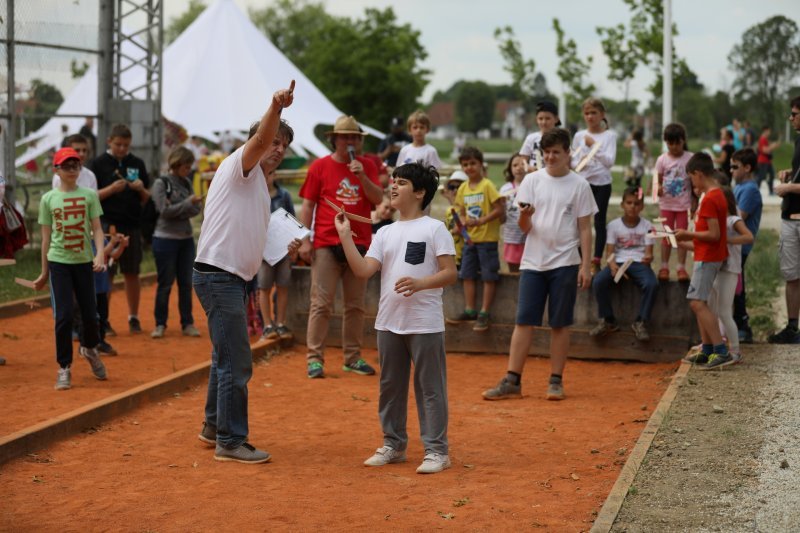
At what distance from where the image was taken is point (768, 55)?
167 feet

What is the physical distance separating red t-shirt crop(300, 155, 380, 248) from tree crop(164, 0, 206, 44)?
92.1 meters

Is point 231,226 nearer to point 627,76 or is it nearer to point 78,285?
point 78,285

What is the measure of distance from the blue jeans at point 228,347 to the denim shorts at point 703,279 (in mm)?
4260

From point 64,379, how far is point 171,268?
273cm

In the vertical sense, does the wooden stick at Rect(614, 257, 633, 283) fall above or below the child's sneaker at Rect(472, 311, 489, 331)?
above

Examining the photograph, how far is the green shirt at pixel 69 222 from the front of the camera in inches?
353

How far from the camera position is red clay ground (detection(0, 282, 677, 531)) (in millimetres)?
5836

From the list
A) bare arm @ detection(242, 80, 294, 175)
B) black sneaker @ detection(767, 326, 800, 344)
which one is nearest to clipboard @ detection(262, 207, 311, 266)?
bare arm @ detection(242, 80, 294, 175)

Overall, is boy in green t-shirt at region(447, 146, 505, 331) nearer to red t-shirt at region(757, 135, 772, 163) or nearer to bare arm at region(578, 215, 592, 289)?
bare arm at region(578, 215, 592, 289)

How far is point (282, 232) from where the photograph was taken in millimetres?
8703

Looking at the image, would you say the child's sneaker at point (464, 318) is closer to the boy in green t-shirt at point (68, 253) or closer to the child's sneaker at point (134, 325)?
the child's sneaker at point (134, 325)

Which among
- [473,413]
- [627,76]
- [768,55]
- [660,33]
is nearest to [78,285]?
[473,413]

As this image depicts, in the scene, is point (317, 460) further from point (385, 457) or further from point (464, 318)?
point (464, 318)

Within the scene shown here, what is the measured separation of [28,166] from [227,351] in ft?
41.3
